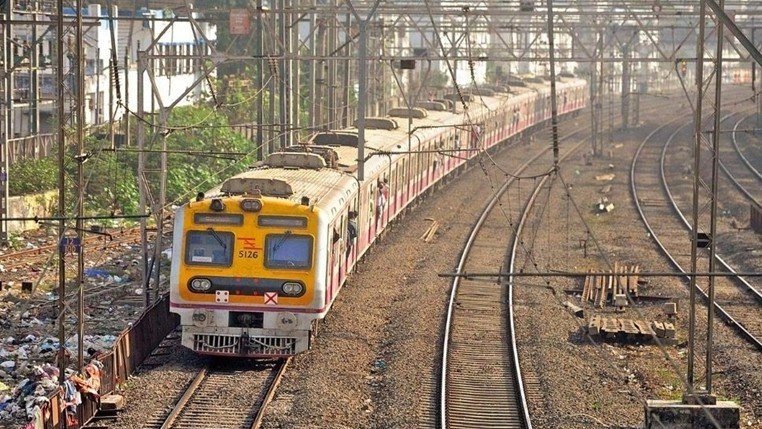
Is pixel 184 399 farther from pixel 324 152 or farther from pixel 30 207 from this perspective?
pixel 30 207

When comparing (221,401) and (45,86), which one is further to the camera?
(45,86)

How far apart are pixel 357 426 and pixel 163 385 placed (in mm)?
2760

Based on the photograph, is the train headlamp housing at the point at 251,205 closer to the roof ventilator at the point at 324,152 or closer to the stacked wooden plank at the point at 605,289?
the roof ventilator at the point at 324,152

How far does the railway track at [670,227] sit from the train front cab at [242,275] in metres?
6.76

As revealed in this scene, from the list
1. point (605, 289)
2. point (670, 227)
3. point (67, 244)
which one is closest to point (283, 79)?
point (605, 289)

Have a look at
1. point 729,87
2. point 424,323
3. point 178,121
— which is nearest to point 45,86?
point 178,121

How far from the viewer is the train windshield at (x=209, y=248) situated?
16922 millimetres

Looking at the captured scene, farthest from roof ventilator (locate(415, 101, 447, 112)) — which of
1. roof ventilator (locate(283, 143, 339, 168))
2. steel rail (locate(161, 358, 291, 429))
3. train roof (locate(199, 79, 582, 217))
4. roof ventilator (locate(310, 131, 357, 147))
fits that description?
steel rail (locate(161, 358, 291, 429))

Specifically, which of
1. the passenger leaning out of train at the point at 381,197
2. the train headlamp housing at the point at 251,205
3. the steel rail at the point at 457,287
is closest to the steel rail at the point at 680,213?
the steel rail at the point at 457,287

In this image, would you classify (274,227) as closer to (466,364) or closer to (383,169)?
(466,364)

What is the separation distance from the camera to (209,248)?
17.0 m

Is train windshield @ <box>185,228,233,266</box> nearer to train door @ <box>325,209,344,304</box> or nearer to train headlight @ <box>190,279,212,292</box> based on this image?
train headlight @ <box>190,279,212,292</box>

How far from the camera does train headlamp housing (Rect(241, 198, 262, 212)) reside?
16859 mm

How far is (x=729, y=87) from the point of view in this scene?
3957 inches
